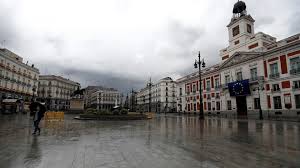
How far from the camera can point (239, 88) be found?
118 ft

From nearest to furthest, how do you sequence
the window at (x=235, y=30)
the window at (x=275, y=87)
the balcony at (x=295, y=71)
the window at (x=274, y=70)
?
the balcony at (x=295, y=71)
the window at (x=275, y=87)
the window at (x=274, y=70)
the window at (x=235, y=30)

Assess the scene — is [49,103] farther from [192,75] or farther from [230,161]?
[230,161]

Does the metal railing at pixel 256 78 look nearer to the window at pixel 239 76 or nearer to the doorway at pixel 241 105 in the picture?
the window at pixel 239 76

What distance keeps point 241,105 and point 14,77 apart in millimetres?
51724

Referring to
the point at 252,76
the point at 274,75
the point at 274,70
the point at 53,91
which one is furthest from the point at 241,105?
the point at 53,91

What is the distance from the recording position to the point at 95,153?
509 centimetres

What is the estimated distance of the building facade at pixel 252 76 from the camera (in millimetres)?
28491

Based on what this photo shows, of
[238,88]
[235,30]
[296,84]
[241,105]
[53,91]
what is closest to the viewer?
[296,84]

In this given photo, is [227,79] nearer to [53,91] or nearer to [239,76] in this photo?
[239,76]

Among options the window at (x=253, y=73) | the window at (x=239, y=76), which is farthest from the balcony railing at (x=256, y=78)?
the window at (x=239, y=76)

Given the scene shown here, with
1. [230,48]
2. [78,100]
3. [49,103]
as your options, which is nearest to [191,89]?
[230,48]

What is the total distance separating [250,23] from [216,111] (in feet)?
69.3

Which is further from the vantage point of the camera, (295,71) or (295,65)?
(295,65)

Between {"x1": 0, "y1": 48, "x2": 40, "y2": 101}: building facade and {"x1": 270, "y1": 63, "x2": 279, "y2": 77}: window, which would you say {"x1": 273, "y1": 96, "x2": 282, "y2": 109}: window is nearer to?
{"x1": 270, "y1": 63, "x2": 279, "y2": 77}: window
